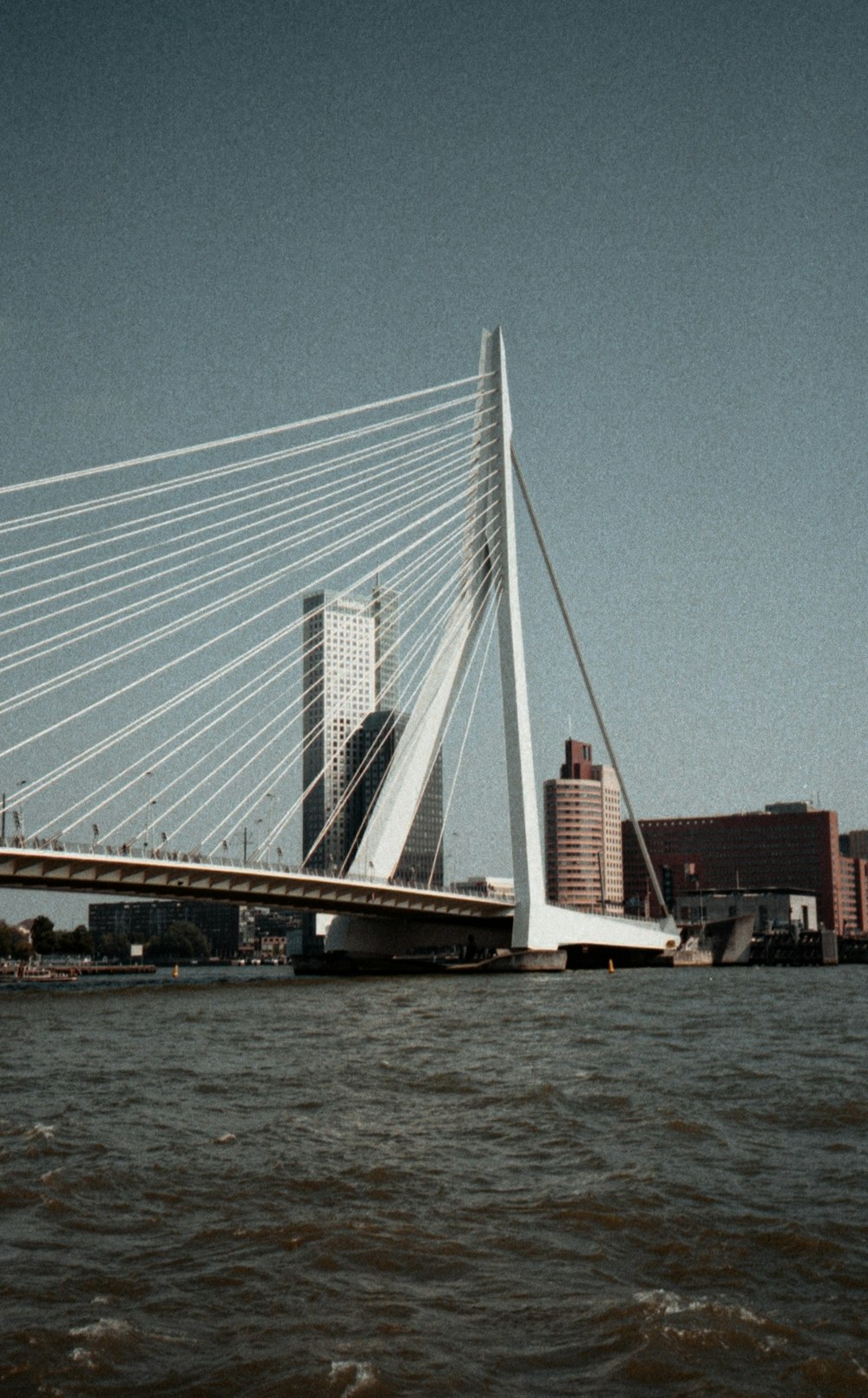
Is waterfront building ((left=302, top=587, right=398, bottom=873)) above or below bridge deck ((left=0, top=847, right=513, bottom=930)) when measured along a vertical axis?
above

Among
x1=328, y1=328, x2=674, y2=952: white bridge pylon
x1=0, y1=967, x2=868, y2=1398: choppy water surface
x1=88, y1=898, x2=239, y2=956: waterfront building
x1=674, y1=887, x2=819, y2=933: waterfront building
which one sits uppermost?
x1=328, y1=328, x2=674, y2=952: white bridge pylon

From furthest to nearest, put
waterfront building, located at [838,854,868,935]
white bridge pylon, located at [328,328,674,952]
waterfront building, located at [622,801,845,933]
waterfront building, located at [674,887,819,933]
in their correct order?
waterfront building, located at [838,854,868,935] < waterfront building, located at [622,801,845,933] < waterfront building, located at [674,887,819,933] < white bridge pylon, located at [328,328,674,952]

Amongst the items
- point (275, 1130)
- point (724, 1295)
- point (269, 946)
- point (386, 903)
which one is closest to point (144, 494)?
point (386, 903)

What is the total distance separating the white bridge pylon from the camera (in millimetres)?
40062

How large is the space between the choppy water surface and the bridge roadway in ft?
57.8

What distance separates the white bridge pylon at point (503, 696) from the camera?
131 ft

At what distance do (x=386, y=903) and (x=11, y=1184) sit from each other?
3502 cm

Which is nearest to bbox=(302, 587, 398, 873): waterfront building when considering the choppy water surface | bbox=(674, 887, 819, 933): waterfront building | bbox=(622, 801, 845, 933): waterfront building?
bbox=(674, 887, 819, 933): waterfront building

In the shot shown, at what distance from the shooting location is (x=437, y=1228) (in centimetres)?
700

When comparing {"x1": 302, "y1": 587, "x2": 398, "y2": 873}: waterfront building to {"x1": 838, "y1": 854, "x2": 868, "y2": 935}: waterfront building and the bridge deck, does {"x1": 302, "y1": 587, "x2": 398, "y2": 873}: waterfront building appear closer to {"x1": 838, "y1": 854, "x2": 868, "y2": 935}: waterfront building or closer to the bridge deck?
the bridge deck

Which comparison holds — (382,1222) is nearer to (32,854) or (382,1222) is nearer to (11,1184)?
(11,1184)

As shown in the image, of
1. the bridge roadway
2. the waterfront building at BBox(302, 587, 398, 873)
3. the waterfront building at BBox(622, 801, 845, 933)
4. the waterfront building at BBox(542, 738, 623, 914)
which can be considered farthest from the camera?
the waterfront building at BBox(542, 738, 623, 914)

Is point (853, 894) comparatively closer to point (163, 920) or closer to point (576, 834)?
point (576, 834)

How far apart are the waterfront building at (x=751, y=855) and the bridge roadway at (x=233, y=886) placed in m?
100
